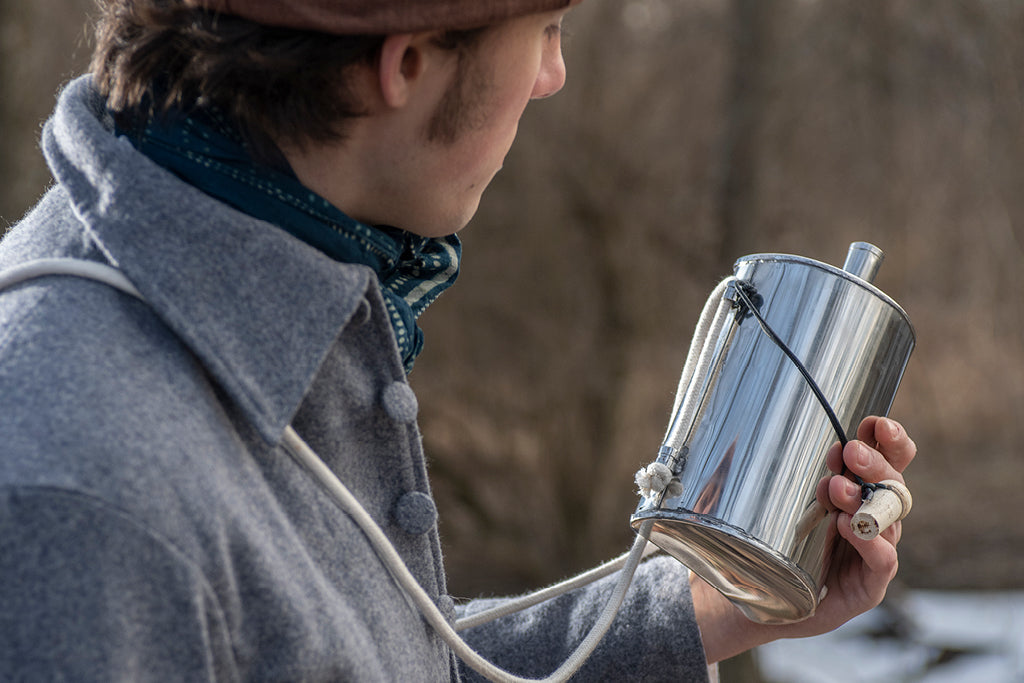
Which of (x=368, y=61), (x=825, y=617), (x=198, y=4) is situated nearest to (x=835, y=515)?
(x=825, y=617)

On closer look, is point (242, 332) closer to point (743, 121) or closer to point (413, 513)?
point (413, 513)

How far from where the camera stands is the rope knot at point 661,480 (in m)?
1.38

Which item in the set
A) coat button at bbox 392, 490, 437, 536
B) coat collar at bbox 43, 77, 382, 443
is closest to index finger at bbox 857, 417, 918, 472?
coat button at bbox 392, 490, 437, 536

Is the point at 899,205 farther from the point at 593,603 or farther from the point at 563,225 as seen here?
the point at 593,603

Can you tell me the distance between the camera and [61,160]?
1.07m

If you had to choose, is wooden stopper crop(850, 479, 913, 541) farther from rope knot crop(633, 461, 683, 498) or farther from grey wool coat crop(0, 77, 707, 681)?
grey wool coat crop(0, 77, 707, 681)

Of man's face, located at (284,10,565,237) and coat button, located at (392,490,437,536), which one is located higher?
man's face, located at (284,10,565,237)

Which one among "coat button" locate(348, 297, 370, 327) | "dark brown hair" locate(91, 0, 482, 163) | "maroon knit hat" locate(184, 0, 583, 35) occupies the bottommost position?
"coat button" locate(348, 297, 370, 327)

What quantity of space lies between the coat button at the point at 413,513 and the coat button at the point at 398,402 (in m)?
0.10

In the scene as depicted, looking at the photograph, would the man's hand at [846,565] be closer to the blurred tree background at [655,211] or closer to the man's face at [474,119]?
the man's face at [474,119]

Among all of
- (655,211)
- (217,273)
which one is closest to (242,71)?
(217,273)

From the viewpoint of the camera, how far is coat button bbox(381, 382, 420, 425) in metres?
1.17

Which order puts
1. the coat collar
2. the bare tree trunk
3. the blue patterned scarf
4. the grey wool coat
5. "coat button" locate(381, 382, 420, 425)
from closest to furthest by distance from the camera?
the grey wool coat
the coat collar
the blue patterned scarf
"coat button" locate(381, 382, 420, 425)
the bare tree trunk

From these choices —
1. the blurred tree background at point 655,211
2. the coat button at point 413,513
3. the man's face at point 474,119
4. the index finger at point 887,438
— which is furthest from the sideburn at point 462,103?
the blurred tree background at point 655,211
